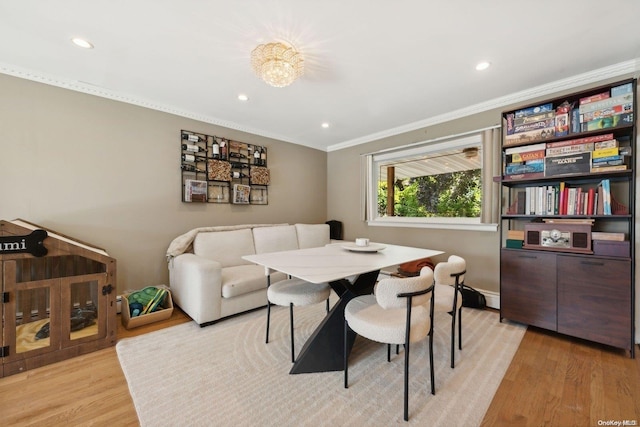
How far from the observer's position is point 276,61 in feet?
5.95

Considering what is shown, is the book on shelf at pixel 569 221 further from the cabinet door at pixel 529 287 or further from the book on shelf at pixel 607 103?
the book on shelf at pixel 607 103

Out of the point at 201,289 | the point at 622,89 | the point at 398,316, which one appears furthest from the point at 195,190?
the point at 622,89

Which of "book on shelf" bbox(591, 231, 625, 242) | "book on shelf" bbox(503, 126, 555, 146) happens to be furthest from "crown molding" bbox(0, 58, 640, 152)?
"book on shelf" bbox(591, 231, 625, 242)

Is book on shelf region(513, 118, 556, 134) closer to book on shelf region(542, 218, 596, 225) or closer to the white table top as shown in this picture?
book on shelf region(542, 218, 596, 225)

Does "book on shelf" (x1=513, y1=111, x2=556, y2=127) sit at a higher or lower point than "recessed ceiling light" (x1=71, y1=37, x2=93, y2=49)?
lower

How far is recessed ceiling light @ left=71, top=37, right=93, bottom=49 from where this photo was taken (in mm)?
1842

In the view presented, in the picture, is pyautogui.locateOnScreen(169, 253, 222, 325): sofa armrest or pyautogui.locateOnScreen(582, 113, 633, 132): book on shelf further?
pyautogui.locateOnScreen(169, 253, 222, 325): sofa armrest

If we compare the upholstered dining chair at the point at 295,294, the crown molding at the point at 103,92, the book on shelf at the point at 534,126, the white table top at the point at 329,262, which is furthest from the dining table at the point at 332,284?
the crown molding at the point at 103,92

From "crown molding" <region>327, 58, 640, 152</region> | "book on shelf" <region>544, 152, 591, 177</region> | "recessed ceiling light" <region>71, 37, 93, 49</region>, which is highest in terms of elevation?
"recessed ceiling light" <region>71, 37, 93, 49</region>

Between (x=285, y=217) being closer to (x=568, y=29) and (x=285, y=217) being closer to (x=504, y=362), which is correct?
(x=504, y=362)

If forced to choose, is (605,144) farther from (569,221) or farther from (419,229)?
(419,229)

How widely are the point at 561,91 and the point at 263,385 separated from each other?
3.66 metres

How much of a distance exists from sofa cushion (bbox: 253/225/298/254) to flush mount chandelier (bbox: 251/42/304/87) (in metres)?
2.05

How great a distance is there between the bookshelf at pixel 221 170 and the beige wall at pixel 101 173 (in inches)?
3.9
